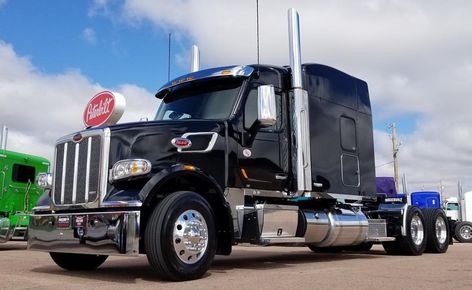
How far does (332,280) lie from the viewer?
6074 mm

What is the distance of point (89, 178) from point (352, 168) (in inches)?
200

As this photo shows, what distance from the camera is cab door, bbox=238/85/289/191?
7.50m

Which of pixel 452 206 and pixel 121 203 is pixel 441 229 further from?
pixel 452 206

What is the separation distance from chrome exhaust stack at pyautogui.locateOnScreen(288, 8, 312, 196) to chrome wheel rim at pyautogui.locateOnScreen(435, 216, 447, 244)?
202 inches

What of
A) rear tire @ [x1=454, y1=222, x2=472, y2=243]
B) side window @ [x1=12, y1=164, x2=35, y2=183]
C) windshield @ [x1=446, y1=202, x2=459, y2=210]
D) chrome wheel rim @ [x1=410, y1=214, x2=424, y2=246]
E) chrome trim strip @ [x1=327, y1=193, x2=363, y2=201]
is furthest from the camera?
windshield @ [x1=446, y1=202, x2=459, y2=210]

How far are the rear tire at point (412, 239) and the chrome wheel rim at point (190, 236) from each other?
234 inches

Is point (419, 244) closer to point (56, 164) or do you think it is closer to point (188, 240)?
point (188, 240)

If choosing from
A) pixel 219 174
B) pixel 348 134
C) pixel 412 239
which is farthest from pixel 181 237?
pixel 412 239

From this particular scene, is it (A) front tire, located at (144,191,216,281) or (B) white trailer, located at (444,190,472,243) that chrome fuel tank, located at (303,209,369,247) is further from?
(B) white trailer, located at (444,190,472,243)

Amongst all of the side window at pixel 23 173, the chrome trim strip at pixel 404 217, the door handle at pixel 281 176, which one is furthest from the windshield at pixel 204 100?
the side window at pixel 23 173

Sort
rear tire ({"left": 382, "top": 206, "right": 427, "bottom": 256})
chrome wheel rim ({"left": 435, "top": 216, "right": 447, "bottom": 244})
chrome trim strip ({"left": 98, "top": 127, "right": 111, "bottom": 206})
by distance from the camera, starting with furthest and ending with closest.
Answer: chrome wheel rim ({"left": 435, "top": 216, "right": 447, "bottom": 244}) → rear tire ({"left": 382, "top": 206, "right": 427, "bottom": 256}) → chrome trim strip ({"left": 98, "top": 127, "right": 111, "bottom": 206})

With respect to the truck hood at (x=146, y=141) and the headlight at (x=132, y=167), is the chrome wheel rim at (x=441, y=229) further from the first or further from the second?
the headlight at (x=132, y=167)

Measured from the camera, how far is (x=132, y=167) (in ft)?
19.5

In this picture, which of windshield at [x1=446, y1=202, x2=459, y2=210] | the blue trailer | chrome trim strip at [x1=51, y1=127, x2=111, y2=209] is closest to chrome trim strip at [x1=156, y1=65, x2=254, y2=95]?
chrome trim strip at [x1=51, y1=127, x2=111, y2=209]
